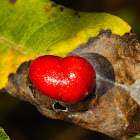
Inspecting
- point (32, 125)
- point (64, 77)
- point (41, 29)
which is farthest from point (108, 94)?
point (32, 125)

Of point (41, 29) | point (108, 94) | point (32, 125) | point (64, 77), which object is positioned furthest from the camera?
point (32, 125)

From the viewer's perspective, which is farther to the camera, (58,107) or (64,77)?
(58,107)

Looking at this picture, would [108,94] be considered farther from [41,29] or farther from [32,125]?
[32,125]

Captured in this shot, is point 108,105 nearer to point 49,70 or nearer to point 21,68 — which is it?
point 49,70

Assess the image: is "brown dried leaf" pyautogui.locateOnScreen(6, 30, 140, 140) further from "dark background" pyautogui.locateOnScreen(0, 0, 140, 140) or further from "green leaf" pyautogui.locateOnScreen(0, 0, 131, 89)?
"dark background" pyautogui.locateOnScreen(0, 0, 140, 140)

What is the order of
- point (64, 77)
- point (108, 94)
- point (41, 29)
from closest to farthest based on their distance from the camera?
point (64, 77) → point (108, 94) → point (41, 29)

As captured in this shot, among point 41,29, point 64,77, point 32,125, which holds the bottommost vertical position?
point 32,125

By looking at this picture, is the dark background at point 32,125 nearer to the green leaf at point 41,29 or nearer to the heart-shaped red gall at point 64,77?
the green leaf at point 41,29

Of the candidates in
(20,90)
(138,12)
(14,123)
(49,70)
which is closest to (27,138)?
(14,123)
